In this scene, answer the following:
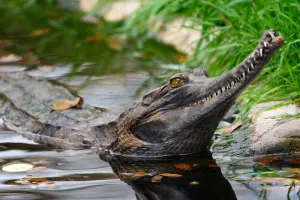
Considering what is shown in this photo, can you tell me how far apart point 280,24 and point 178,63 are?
252cm

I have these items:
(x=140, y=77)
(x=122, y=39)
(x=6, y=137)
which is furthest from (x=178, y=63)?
(x=6, y=137)

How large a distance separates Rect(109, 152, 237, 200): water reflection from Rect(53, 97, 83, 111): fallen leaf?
1.11 meters

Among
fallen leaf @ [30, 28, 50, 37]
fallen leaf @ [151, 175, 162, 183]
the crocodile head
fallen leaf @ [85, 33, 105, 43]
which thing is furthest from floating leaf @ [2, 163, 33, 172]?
fallen leaf @ [30, 28, 50, 37]

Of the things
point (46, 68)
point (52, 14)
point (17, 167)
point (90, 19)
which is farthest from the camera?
point (52, 14)

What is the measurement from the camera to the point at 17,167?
5.99m

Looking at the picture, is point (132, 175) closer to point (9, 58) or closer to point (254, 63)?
point (254, 63)

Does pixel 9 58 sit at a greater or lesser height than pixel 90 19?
lesser

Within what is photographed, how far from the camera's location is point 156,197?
5.20 meters

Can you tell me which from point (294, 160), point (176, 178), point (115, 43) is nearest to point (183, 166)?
point (176, 178)

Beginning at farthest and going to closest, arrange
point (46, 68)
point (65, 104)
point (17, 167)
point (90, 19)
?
point (90, 19)
point (46, 68)
point (65, 104)
point (17, 167)

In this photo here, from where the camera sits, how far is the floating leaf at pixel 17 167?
5914 mm

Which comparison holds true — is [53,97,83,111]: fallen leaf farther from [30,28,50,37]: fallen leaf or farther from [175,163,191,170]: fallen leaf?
[30,28,50,37]: fallen leaf

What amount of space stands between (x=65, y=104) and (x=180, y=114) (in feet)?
5.32

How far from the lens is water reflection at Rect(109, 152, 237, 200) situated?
5203 mm
